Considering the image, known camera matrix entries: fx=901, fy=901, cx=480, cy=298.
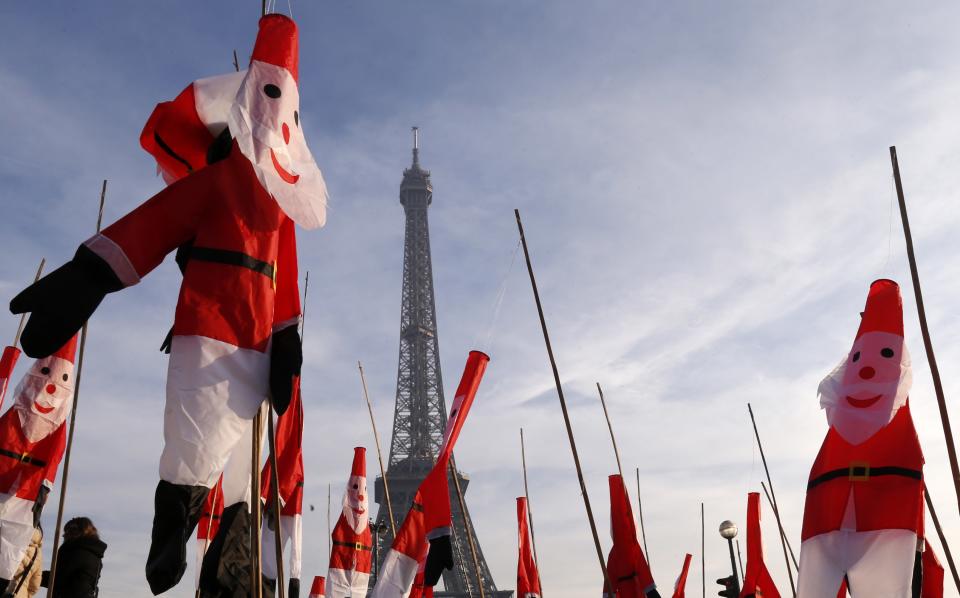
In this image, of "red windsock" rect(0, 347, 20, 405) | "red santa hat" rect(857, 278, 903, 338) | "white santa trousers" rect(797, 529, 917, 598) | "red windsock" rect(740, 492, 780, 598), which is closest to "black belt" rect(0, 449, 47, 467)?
"red windsock" rect(0, 347, 20, 405)

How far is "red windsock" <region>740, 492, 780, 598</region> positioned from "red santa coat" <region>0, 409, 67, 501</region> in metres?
7.86

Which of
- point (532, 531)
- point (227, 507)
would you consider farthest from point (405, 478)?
point (227, 507)

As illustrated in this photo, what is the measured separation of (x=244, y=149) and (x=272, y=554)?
3835 mm

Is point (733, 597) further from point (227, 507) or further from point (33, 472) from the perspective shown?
point (227, 507)

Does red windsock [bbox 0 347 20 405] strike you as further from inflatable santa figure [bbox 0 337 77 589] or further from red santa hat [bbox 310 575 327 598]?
red santa hat [bbox 310 575 327 598]

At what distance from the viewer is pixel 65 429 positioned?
7820mm

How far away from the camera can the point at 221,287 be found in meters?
3.54

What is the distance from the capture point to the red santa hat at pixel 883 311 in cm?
705

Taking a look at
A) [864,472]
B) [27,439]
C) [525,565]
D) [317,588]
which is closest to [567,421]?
[864,472]

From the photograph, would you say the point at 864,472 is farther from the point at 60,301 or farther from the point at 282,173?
the point at 60,301

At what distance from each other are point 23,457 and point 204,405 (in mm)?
5153

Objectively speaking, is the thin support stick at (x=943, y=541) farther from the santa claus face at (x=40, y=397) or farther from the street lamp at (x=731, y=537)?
the santa claus face at (x=40, y=397)

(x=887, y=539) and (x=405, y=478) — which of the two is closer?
(x=887, y=539)

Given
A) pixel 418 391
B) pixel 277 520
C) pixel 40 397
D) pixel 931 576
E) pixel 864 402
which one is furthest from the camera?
pixel 418 391
